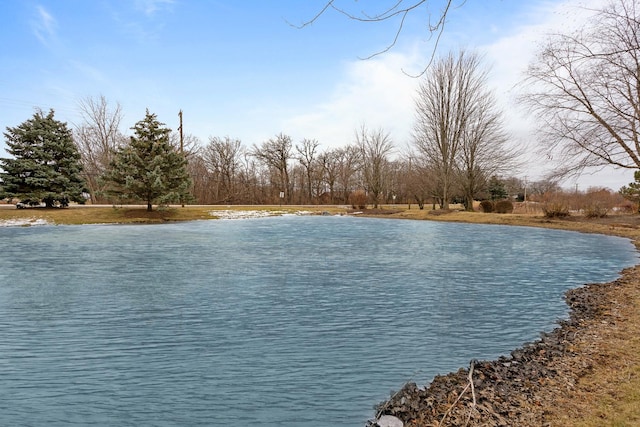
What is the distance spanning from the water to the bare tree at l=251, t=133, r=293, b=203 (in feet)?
150

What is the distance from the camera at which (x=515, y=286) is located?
7.80 metres

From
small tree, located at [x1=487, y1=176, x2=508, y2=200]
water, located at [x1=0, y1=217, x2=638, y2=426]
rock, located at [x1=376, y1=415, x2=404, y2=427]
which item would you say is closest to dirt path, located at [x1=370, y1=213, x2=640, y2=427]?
rock, located at [x1=376, y1=415, x2=404, y2=427]

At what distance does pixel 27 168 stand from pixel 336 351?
30646mm

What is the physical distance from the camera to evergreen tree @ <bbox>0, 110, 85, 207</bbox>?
26.7 metres

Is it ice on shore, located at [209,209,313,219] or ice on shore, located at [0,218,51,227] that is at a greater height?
ice on shore, located at [209,209,313,219]

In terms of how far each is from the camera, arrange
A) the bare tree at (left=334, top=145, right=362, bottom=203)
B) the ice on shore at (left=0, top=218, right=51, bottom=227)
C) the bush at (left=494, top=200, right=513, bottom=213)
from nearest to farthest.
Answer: the ice on shore at (left=0, top=218, right=51, bottom=227) < the bush at (left=494, top=200, right=513, bottom=213) < the bare tree at (left=334, top=145, right=362, bottom=203)

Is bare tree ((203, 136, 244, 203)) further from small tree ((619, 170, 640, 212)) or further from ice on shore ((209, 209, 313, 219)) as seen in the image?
small tree ((619, 170, 640, 212))

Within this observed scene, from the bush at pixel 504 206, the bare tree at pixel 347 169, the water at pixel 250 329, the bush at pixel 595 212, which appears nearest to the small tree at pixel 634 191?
the bush at pixel 595 212

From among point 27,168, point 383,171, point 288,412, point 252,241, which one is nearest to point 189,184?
point 27,168

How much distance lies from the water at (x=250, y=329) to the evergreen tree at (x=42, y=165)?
19345 mm

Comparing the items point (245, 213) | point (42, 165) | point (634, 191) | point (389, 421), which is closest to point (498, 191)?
point (634, 191)

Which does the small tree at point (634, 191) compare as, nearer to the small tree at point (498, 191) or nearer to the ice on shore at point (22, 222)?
the small tree at point (498, 191)

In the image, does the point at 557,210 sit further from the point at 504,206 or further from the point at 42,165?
the point at 42,165

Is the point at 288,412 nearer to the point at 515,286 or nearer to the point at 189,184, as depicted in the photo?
the point at 515,286
